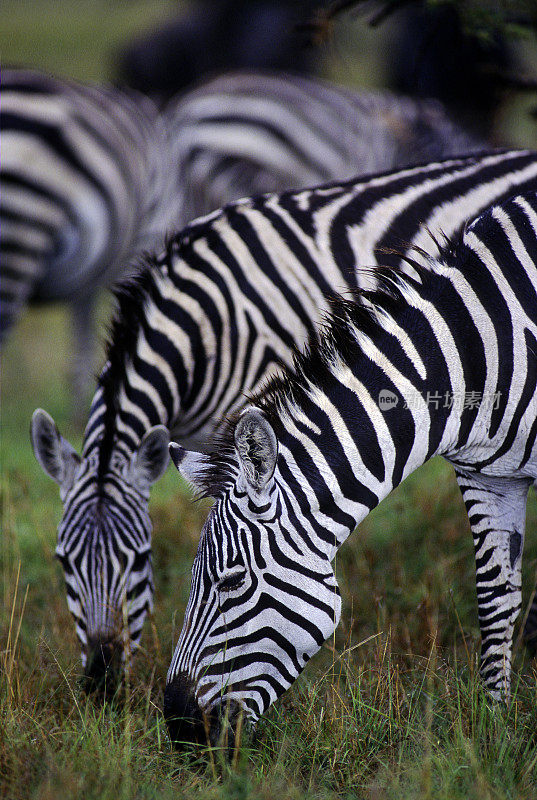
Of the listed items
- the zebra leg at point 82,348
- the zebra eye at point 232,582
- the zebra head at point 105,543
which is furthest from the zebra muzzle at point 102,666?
the zebra leg at point 82,348

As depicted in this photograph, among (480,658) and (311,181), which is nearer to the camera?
(480,658)

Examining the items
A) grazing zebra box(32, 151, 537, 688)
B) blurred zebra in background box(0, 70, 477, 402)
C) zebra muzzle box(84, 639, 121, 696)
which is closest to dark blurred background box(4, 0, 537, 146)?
blurred zebra in background box(0, 70, 477, 402)

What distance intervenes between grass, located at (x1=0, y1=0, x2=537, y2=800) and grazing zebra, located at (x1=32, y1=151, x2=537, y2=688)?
43cm

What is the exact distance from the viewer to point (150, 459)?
156 inches

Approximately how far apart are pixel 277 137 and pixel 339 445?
7725 mm

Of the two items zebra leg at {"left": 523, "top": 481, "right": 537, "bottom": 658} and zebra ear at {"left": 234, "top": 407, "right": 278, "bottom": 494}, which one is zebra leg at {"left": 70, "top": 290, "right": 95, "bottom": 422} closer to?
zebra leg at {"left": 523, "top": 481, "right": 537, "bottom": 658}

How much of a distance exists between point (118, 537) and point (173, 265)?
4.97ft

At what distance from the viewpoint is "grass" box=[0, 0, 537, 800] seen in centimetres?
278

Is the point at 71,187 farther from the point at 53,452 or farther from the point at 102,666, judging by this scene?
the point at 102,666

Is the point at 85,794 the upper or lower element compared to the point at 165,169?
lower

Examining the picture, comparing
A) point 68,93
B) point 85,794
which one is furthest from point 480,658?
point 68,93

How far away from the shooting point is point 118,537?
12.5 ft

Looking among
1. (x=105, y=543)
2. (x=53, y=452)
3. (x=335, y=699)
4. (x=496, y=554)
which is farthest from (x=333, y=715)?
(x=53, y=452)

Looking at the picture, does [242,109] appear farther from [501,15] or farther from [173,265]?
[173,265]
